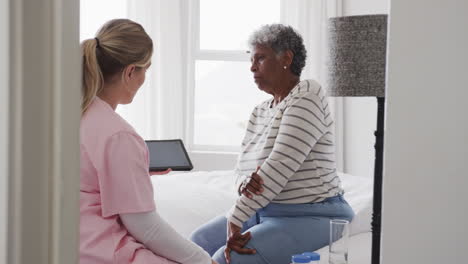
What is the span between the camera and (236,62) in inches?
223

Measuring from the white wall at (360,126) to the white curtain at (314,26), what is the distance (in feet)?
0.26

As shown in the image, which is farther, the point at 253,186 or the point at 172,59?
the point at 172,59

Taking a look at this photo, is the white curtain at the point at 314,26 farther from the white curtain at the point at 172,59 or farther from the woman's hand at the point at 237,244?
the woman's hand at the point at 237,244

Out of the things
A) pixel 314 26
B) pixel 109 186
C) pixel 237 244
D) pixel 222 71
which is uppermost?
pixel 314 26

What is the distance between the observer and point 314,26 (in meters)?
5.26

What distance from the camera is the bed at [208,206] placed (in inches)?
90.4

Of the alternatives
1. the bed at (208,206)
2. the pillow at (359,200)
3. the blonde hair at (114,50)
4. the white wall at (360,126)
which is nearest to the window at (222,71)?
the white wall at (360,126)

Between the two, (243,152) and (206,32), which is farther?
(206,32)
